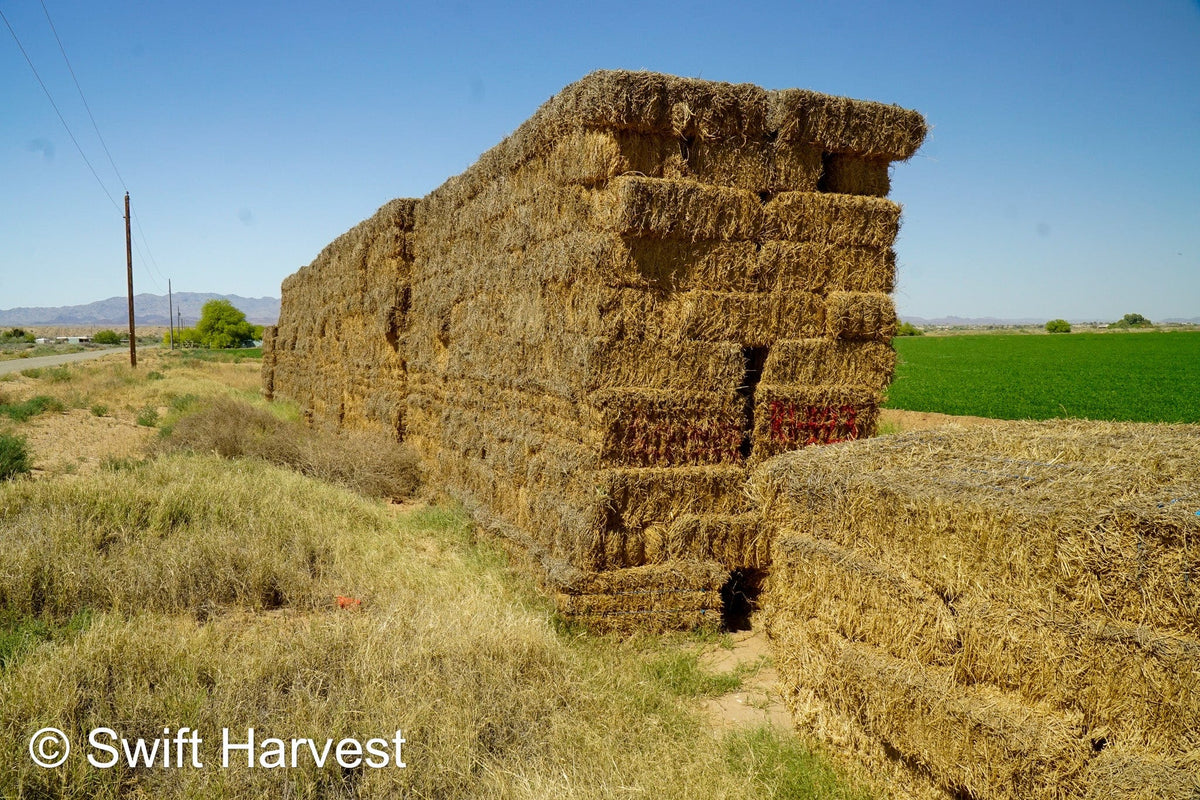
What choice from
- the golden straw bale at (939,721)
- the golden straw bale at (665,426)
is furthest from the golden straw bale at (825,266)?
the golden straw bale at (939,721)

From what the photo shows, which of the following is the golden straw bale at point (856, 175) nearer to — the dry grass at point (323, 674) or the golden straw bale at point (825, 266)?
the golden straw bale at point (825, 266)

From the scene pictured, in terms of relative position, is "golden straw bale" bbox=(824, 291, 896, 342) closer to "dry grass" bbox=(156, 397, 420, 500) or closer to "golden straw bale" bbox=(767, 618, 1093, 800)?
"golden straw bale" bbox=(767, 618, 1093, 800)

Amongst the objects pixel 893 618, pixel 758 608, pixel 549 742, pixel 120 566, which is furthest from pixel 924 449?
pixel 120 566

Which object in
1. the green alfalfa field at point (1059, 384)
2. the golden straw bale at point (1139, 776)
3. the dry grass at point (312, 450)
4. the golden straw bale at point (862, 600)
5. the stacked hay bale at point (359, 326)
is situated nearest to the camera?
the golden straw bale at point (1139, 776)

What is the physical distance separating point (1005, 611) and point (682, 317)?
327 centimetres

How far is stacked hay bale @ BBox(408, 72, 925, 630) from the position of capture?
581 cm

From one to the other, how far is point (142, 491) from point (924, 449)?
271 inches

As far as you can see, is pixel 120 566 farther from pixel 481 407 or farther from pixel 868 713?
pixel 868 713

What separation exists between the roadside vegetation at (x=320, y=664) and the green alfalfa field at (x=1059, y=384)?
312 inches

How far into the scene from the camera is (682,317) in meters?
6.01

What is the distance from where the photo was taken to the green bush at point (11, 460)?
9.04 metres

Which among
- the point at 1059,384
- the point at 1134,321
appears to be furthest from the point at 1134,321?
the point at 1059,384

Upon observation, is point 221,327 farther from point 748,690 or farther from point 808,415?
point 748,690

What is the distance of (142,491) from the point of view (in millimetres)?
7281
